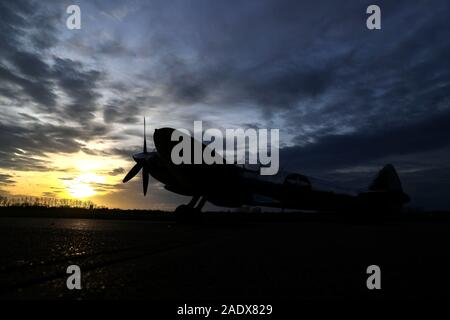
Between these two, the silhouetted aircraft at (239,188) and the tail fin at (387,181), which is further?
the tail fin at (387,181)

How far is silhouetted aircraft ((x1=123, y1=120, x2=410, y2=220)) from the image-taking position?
57.5 feet

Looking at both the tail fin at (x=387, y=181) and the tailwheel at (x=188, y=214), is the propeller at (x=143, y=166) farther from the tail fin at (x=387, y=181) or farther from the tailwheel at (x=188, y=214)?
the tail fin at (x=387, y=181)

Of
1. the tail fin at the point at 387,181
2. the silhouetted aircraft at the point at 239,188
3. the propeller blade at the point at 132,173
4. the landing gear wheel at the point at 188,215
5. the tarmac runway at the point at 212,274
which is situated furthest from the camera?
the tail fin at the point at 387,181

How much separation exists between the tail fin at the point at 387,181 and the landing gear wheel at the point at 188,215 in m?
15.6

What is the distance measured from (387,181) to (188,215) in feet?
54.7

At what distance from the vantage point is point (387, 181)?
27016 millimetres

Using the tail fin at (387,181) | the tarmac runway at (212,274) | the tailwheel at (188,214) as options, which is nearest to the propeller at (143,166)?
the tailwheel at (188,214)

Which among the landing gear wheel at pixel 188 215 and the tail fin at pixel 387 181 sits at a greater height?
the tail fin at pixel 387 181

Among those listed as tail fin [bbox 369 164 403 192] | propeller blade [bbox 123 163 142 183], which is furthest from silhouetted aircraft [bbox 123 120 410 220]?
tail fin [bbox 369 164 403 192]

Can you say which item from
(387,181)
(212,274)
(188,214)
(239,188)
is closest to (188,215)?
(188,214)

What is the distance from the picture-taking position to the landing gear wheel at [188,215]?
17.1 m

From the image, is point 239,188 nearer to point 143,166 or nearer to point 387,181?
point 143,166

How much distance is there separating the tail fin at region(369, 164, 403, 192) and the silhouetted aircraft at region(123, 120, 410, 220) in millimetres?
3001
